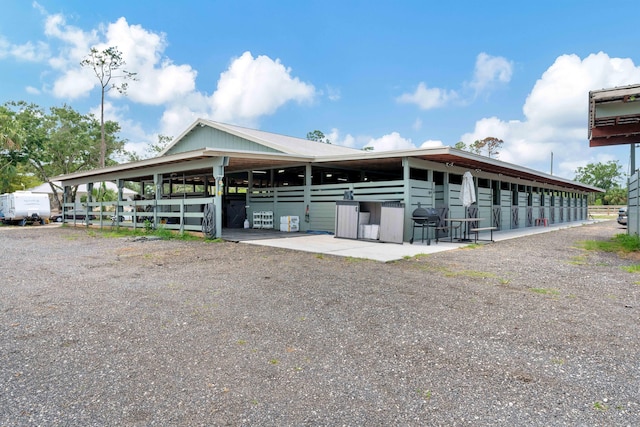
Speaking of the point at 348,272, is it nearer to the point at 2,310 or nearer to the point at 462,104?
the point at 2,310

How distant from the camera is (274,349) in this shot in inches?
117

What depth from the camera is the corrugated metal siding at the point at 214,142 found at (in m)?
16.2

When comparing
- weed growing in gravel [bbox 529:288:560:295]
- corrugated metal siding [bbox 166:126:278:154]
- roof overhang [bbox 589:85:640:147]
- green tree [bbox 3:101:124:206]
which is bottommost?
weed growing in gravel [bbox 529:288:560:295]

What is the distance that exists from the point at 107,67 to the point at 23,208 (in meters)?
12.9

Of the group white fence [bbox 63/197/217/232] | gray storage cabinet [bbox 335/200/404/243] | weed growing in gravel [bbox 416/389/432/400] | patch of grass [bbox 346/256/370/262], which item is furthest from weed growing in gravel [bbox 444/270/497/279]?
white fence [bbox 63/197/217/232]

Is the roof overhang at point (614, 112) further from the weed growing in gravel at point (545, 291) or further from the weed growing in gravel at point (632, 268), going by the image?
the weed growing in gravel at point (545, 291)

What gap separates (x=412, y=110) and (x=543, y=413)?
24318 mm

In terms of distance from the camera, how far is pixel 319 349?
2.98 metres

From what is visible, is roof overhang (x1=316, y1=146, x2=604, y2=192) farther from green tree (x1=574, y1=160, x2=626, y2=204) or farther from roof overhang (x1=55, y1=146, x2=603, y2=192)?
green tree (x1=574, y1=160, x2=626, y2=204)

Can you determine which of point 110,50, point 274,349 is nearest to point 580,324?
point 274,349

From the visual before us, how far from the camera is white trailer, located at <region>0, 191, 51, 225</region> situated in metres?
21.6

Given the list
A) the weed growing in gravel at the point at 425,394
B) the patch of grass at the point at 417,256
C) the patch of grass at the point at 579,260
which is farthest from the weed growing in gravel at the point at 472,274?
the weed growing in gravel at the point at 425,394

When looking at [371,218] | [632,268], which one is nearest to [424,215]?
[371,218]

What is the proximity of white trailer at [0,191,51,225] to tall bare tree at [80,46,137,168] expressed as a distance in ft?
19.4
